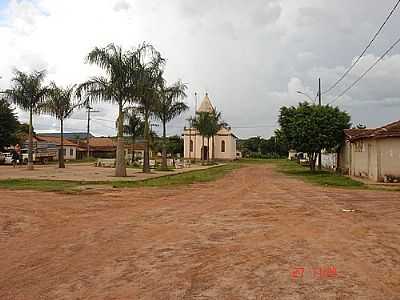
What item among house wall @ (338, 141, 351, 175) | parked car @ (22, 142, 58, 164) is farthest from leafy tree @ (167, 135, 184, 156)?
house wall @ (338, 141, 351, 175)

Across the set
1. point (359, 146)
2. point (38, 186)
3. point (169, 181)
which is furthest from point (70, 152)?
point (38, 186)

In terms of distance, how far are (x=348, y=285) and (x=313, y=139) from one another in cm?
3381

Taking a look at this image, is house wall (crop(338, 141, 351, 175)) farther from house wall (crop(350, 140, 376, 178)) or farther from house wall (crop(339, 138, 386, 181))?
house wall (crop(350, 140, 376, 178))

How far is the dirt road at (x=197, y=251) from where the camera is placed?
6496 millimetres

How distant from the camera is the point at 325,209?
1598 centimetres

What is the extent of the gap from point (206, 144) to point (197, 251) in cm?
8632

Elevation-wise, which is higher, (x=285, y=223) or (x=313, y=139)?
(x=313, y=139)

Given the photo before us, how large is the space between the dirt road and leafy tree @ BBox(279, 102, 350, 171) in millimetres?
23331

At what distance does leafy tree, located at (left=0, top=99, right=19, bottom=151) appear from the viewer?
175 feet

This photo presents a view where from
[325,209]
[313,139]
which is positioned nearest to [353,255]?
[325,209]

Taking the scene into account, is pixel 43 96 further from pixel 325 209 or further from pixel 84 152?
pixel 84 152

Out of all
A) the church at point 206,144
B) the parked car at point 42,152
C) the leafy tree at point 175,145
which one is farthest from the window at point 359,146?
the leafy tree at point 175,145

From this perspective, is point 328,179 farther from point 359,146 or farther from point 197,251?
point 197,251

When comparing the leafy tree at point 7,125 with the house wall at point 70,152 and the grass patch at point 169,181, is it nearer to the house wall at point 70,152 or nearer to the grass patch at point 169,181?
the grass patch at point 169,181
